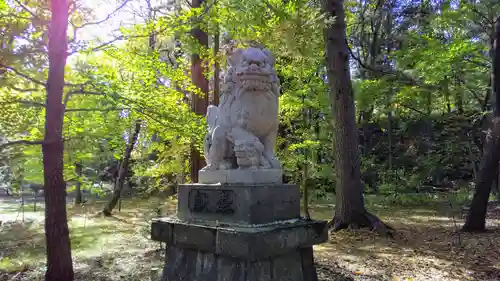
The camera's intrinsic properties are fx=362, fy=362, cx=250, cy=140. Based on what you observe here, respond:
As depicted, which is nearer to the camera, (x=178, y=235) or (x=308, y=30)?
(x=178, y=235)

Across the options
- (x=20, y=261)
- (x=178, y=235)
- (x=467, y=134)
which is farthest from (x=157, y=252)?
(x=467, y=134)

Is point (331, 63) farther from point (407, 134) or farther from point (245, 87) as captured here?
point (407, 134)

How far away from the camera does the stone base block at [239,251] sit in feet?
11.9

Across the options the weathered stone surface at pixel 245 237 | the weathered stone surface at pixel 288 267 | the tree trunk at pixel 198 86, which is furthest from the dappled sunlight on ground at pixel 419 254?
the tree trunk at pixel 198 86

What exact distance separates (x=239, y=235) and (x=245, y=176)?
75 cm

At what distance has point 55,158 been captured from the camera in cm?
509

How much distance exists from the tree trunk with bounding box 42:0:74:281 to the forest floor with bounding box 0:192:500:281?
2.40 ft

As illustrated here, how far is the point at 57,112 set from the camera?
16.8ft

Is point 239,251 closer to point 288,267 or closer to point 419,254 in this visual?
point 288,267

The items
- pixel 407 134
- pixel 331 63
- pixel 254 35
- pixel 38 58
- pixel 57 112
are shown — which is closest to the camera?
pixel 57 112

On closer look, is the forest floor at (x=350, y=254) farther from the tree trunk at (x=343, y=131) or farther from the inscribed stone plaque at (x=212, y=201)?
the inscribed stone plaque at (x=212, y=201)

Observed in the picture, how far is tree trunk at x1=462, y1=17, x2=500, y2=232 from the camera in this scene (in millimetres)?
8180

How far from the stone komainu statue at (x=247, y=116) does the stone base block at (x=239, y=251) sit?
798 mm

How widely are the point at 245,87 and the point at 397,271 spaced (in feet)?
12.5
